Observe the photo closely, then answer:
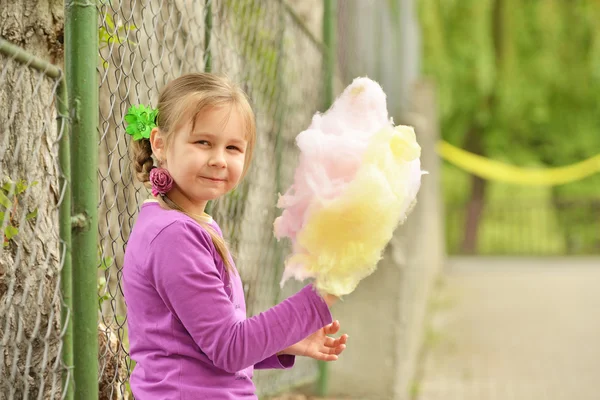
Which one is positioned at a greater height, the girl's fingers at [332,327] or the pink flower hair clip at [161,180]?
the pink flower hair clip at [161,180]

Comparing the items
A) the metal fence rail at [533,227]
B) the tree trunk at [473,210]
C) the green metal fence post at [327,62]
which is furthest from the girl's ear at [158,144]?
the tree trunk at [473,210]

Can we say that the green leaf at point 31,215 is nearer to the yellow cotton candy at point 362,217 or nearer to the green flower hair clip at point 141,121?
the green flower hair clip at point 141,121

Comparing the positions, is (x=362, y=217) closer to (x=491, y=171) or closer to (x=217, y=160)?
(x=217, y=160)

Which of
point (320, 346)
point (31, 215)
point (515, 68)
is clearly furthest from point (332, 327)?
point (515, 68)

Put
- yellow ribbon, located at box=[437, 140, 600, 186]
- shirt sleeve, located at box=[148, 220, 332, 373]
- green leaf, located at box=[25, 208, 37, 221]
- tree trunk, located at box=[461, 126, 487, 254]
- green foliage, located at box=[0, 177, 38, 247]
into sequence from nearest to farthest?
shirt sleeve, located at box=[148, 220, 332, 373] → green foliage, located at box=[0, 177, 38, 247] → green leaf, located at box=[25, 208, 37, 221] → yellow ribbon, located at box=[437, 140, 600, 186] → tree trunk, located at box=[461, 126, 487, 254]

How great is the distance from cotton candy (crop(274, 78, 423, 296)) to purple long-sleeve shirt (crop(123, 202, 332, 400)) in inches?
3.3

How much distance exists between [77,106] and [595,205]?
19.9 meters

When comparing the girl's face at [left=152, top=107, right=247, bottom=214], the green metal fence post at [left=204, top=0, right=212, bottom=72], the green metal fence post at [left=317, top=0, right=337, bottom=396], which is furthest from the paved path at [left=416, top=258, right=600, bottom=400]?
the girl's face at [left=152, top=107, right=247, bottom=214]

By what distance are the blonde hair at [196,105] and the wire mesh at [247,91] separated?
1.87 ft

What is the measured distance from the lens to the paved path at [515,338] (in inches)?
234

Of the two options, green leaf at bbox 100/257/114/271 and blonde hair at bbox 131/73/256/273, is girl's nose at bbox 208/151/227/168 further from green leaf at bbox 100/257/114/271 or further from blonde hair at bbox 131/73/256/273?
green leaf at bbox 100/257/114/271

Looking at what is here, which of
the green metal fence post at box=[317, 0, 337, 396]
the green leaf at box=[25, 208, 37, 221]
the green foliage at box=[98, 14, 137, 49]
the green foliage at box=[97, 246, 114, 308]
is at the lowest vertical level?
the green foliage at box=[97, 246, 114, 308]

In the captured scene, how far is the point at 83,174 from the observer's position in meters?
2.05

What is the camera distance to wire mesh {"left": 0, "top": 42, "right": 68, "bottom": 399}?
2133mm
